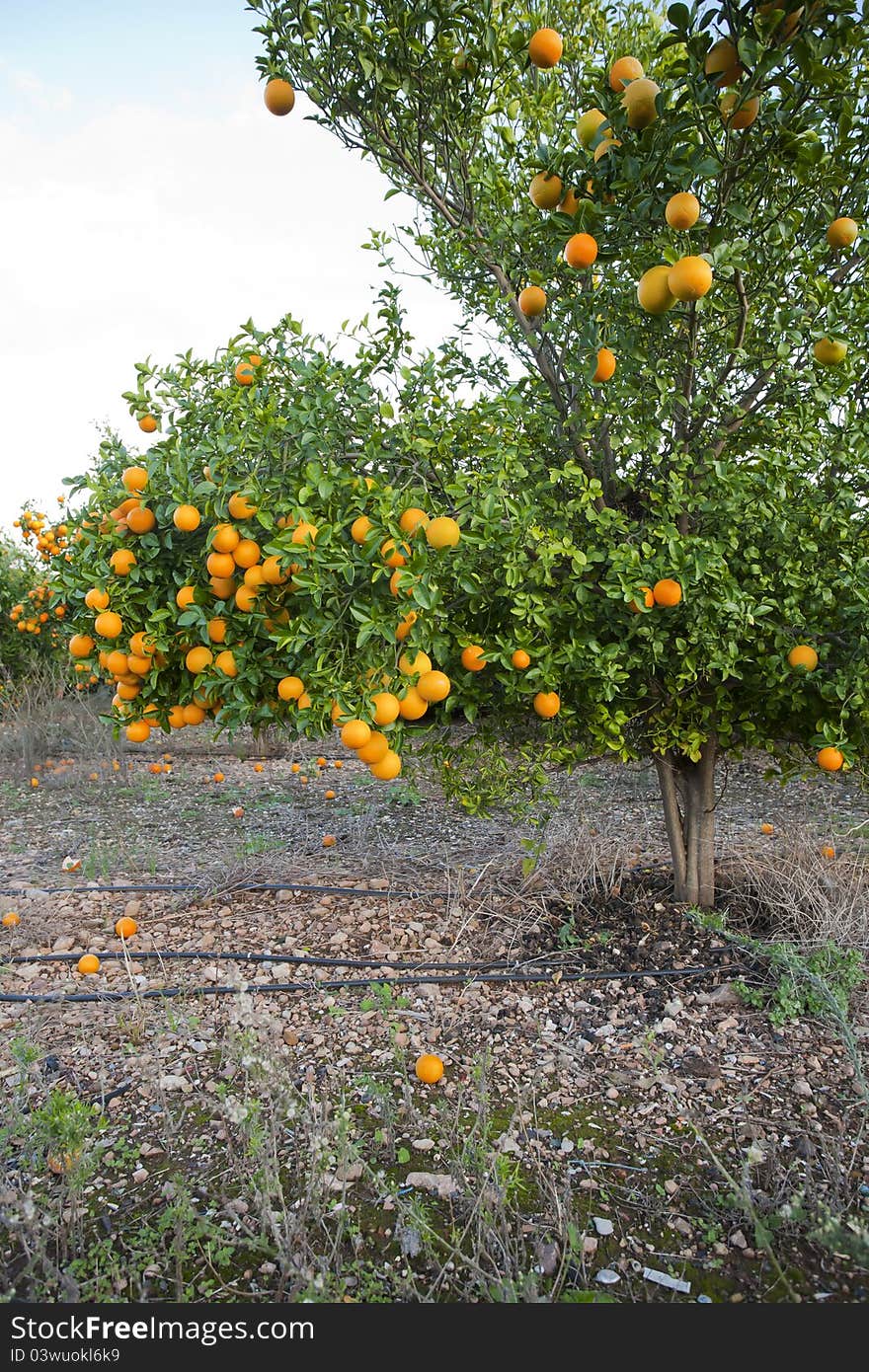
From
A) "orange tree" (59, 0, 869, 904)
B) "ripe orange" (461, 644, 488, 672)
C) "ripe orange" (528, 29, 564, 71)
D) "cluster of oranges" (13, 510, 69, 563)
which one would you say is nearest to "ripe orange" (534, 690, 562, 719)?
"orange tree" (59, 0, 869, 904)

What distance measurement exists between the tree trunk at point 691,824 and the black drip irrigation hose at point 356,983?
1.49 feet

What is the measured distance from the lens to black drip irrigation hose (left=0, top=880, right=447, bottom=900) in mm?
3814

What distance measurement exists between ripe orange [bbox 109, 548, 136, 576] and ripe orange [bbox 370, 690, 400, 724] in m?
0.80

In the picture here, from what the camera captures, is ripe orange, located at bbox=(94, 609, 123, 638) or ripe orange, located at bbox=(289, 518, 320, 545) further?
ripe orange, located at bbox=(94, 609, 123, 638)

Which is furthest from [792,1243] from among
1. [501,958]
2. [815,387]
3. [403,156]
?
[403,156]

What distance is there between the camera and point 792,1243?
180 centimetres

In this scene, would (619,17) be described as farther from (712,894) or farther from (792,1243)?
(792,1243)

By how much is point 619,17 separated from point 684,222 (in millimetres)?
2093

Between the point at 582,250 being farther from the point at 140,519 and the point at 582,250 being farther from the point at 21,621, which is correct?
the point at 21,621

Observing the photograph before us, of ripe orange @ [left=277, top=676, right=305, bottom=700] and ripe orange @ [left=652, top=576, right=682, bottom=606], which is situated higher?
ripe orange @ [left=652, top=576, right=682, bottom=606]

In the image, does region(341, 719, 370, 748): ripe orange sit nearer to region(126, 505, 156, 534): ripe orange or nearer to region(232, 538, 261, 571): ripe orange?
region(232, 538, 261, 571): ripe orange

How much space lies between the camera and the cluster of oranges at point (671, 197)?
1658mm

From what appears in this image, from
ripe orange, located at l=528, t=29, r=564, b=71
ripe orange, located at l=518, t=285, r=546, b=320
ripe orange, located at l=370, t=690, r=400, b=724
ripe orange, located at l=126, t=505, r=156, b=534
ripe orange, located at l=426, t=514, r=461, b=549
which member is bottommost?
ripe orange, located at l=370, t=690, r=400, b=724

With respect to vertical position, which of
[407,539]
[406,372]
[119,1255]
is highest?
[406,372]
